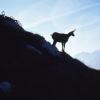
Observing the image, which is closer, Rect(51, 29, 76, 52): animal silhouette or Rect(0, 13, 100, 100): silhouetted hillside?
Rect(0, 13, 100, 100): silhouetted hillside

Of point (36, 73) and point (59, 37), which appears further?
point (59, 37)

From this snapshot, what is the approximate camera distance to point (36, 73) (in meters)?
22.5

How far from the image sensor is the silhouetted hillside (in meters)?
18.9

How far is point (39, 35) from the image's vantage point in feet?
110

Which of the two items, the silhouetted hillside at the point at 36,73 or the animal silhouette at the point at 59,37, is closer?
the silhouetted hillside at the point at 36,73

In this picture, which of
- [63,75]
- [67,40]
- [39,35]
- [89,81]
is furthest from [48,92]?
[67,40]

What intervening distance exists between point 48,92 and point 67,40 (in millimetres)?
18444

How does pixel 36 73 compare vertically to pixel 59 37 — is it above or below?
below

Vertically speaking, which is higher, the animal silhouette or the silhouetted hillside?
the animal silhouette

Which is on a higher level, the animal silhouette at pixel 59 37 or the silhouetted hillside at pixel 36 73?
the animal silhouette at pixel 59 37

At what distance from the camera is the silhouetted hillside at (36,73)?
18922 mm

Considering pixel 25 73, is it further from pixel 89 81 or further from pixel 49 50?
pixel 49 50

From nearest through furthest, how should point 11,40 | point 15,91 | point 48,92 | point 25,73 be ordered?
point 15,91 → point 48,92 → point 25,73 → point 11,40

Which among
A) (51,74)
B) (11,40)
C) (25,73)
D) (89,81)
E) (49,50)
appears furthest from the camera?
(49,50)
